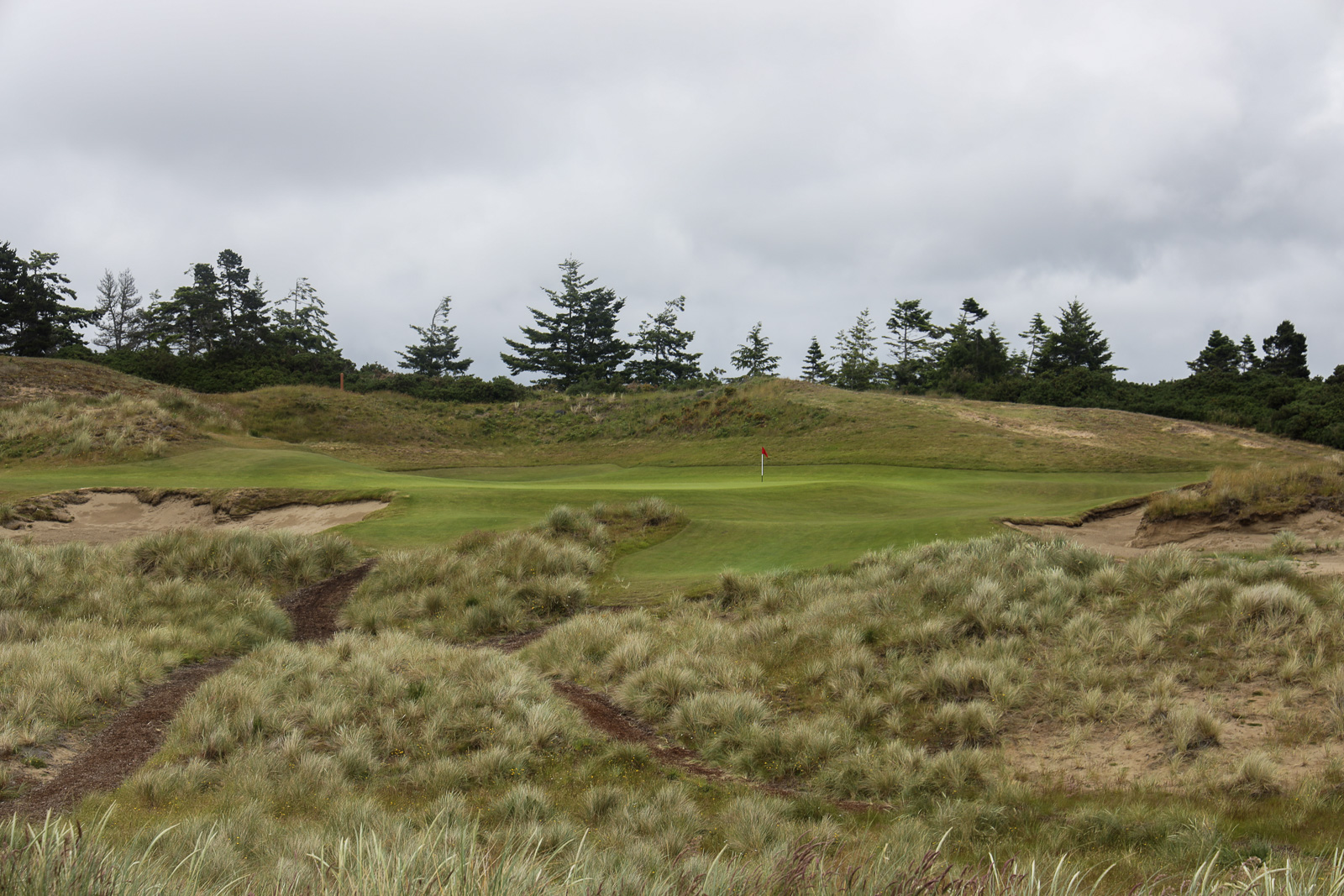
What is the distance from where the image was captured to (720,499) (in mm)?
19125

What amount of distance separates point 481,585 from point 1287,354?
5778 centimetres

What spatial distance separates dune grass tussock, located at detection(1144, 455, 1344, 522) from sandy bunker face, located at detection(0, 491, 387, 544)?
1537cm

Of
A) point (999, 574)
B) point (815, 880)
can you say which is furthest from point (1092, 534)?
point (815, 880)

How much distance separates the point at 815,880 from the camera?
2973mm

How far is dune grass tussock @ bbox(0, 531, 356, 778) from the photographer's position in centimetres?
750

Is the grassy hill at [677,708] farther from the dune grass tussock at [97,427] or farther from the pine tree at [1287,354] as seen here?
the pine tree at [1287,354]

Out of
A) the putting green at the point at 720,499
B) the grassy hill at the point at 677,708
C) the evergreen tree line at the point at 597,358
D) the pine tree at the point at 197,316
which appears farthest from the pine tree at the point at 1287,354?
the pine tree at the point at 197,316

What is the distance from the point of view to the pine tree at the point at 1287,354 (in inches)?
1977

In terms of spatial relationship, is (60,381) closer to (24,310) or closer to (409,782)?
Result: (24,310)

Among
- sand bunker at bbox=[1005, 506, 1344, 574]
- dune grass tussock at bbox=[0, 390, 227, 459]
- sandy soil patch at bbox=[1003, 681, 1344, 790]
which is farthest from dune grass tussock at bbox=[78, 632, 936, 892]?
dune grass tussock at bbox=[0, 390, 227, 459]

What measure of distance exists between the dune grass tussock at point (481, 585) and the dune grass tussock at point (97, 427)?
1791cm

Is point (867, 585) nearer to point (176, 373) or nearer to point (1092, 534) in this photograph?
point (1092, 534)

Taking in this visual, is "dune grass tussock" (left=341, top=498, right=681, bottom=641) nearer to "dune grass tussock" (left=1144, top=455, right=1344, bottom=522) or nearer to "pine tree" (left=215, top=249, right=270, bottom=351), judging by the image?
"dune grass tussock" (left=1144, top=455, right=1344, bottom=522)

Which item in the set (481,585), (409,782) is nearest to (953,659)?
(409,782)
